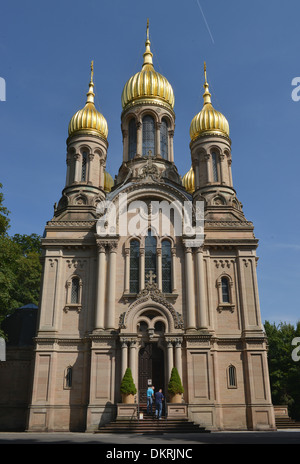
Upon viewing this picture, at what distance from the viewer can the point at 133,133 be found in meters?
34.2

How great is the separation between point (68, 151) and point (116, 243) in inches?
421

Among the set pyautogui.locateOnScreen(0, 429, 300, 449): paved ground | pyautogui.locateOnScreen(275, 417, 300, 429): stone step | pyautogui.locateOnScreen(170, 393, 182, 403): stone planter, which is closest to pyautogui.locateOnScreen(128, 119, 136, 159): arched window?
pyautogui.locateOnScreen(170, 393, 182, 403): stone planter

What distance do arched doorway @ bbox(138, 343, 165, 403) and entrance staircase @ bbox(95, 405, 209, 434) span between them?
9.87 feet

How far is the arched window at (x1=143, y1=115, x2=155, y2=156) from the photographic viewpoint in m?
33.1

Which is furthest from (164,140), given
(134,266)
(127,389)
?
Result: (127,389)

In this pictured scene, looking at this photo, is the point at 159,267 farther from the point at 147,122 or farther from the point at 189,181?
the point at 189,181

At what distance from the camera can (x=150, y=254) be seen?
26609mm

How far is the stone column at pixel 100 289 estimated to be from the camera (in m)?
24.3

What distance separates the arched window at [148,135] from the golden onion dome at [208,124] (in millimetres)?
3229

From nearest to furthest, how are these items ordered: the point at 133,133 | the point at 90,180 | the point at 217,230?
1. the point at 217,230
2. the point at 90,180
3. the point at 133,133

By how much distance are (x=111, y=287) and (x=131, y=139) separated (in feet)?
44.9
